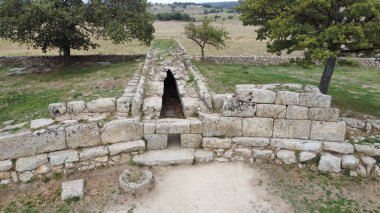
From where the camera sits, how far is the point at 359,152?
9711mm

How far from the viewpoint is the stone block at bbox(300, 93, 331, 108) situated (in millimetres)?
9695

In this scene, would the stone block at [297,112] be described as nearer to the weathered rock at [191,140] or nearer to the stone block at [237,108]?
the stone block at [237,108]

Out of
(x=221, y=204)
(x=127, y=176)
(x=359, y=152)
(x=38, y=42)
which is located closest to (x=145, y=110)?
(x=127, y=176)

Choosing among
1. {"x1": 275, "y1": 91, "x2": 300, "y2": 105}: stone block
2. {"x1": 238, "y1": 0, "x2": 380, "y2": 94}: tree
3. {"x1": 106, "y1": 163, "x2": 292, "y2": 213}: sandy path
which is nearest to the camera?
{"x1": 106, "y1": 163, "x2": 292, "y2": 213}: sandy path

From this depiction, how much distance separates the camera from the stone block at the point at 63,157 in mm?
9156

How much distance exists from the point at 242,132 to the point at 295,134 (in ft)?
5.31

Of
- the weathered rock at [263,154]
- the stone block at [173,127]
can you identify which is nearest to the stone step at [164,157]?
the stone block at [173,127]

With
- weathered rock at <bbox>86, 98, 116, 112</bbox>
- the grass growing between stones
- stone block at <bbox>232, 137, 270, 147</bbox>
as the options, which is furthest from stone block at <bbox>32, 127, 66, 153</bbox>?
stone block at <bbox>232, 137, 270, 147</bbox>

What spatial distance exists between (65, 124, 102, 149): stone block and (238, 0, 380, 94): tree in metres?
7.58

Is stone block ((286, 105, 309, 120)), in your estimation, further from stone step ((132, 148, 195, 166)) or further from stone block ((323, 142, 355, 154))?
stone step ((132, 148, 195, 166))

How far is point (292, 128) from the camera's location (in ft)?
33.0

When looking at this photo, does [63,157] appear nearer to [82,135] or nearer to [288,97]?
[82,135]

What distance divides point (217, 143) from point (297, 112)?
8.46 feet

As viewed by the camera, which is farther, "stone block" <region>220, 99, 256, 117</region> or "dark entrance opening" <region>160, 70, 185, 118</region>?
"dark entrance opening" <region>160, 70, 185, 118</region>
